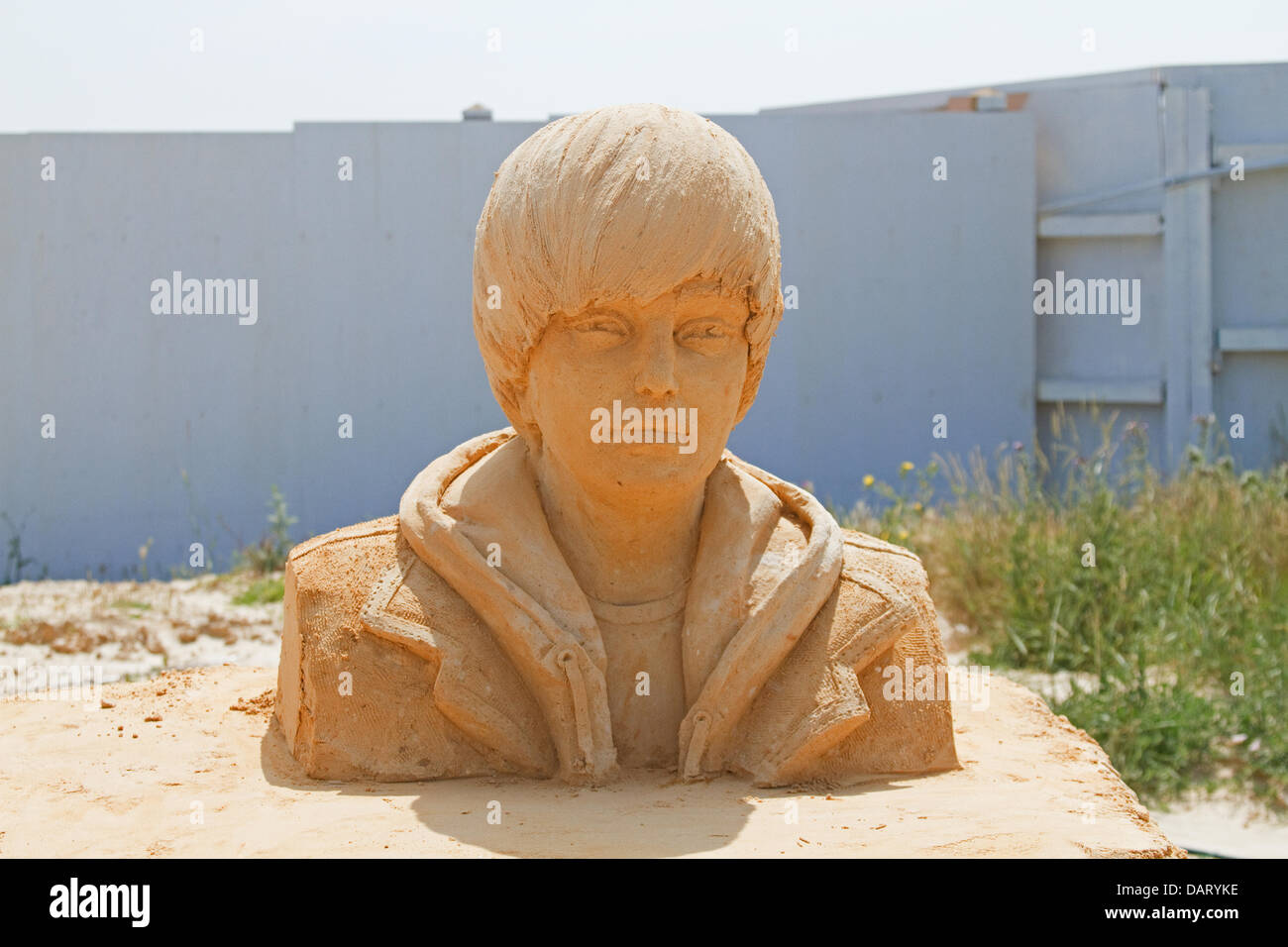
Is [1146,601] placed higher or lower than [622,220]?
lower

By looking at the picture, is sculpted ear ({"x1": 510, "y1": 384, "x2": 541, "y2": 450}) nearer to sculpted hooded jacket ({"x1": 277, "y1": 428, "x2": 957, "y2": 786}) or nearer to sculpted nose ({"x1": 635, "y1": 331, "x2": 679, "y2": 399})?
sculpted hooded jacket ({"x1": 277, "y1": 428, "x2": 957, "y2": 786})

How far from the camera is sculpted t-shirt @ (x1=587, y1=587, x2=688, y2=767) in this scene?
11.2 ft

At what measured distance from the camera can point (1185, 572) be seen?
6.13 m

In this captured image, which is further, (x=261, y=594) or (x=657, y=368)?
(x=261, y=594)

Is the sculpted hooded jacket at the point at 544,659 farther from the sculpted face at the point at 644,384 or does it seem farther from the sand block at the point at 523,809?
the sculpted face at the point at 644,384

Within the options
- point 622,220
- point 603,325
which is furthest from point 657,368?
point 622,220

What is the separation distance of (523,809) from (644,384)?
Result: 40.6 inches

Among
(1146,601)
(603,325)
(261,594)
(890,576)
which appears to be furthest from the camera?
(261,594)

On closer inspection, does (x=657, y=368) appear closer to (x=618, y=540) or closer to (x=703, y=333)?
(x=703, y=333)

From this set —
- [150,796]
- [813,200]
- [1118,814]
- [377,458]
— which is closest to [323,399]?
[377,458]

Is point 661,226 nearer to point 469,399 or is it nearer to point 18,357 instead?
point 469,399

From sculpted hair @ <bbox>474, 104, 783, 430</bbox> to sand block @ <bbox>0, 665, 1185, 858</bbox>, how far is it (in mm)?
1137

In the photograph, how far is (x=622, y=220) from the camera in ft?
9.95

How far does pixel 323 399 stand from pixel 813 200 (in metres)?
3.55
